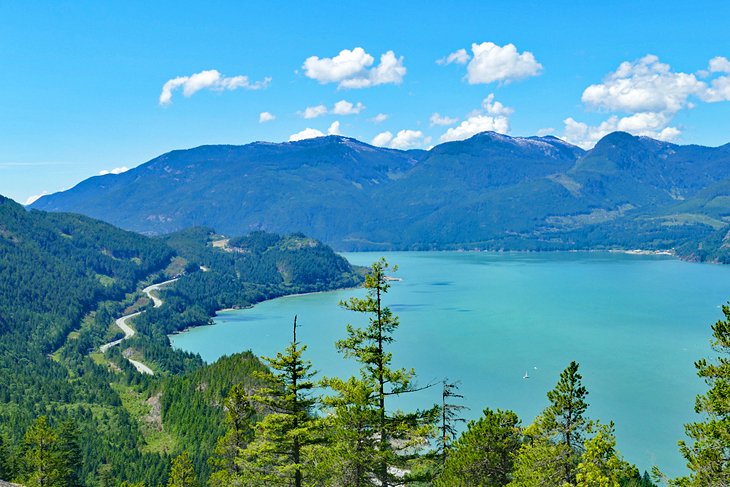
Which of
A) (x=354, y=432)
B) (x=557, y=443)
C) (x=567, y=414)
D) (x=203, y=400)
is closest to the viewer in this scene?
(x=354, y=432)

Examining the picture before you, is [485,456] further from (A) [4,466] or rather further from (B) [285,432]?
(A) [4,466]

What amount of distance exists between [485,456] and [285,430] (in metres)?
13.2

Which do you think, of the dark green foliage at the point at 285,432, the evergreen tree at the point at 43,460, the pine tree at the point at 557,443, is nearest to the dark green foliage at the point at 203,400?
the evergreen tree at the point at 43,460

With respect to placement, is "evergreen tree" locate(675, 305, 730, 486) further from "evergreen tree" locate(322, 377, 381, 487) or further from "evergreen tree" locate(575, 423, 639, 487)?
"evergreen tree" locate(322, 377, 381, 487)

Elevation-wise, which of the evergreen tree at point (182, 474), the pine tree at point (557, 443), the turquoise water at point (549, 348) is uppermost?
the pine tree at point (557, 443)

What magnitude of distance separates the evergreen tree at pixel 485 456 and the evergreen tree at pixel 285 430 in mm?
10608

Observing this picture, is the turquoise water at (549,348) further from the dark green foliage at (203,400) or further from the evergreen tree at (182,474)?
the evergreen tree at (182,474)

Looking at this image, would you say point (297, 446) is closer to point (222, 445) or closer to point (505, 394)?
point (222, 445)

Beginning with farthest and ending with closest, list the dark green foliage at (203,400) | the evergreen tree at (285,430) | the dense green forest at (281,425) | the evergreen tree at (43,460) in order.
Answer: the dark green foliage at (203,400)
the evergreen tree at (43,460)
the evergreen tree at (285,430)
the dense green forest at (281,425)

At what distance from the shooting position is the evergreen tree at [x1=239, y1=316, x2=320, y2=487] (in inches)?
819

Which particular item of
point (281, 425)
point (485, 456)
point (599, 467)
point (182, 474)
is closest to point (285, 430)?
point (281, 425)

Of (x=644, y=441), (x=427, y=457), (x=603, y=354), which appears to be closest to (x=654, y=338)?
(x=603, y=354)

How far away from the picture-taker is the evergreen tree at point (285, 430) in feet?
68.2

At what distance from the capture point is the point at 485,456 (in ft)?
99.7
